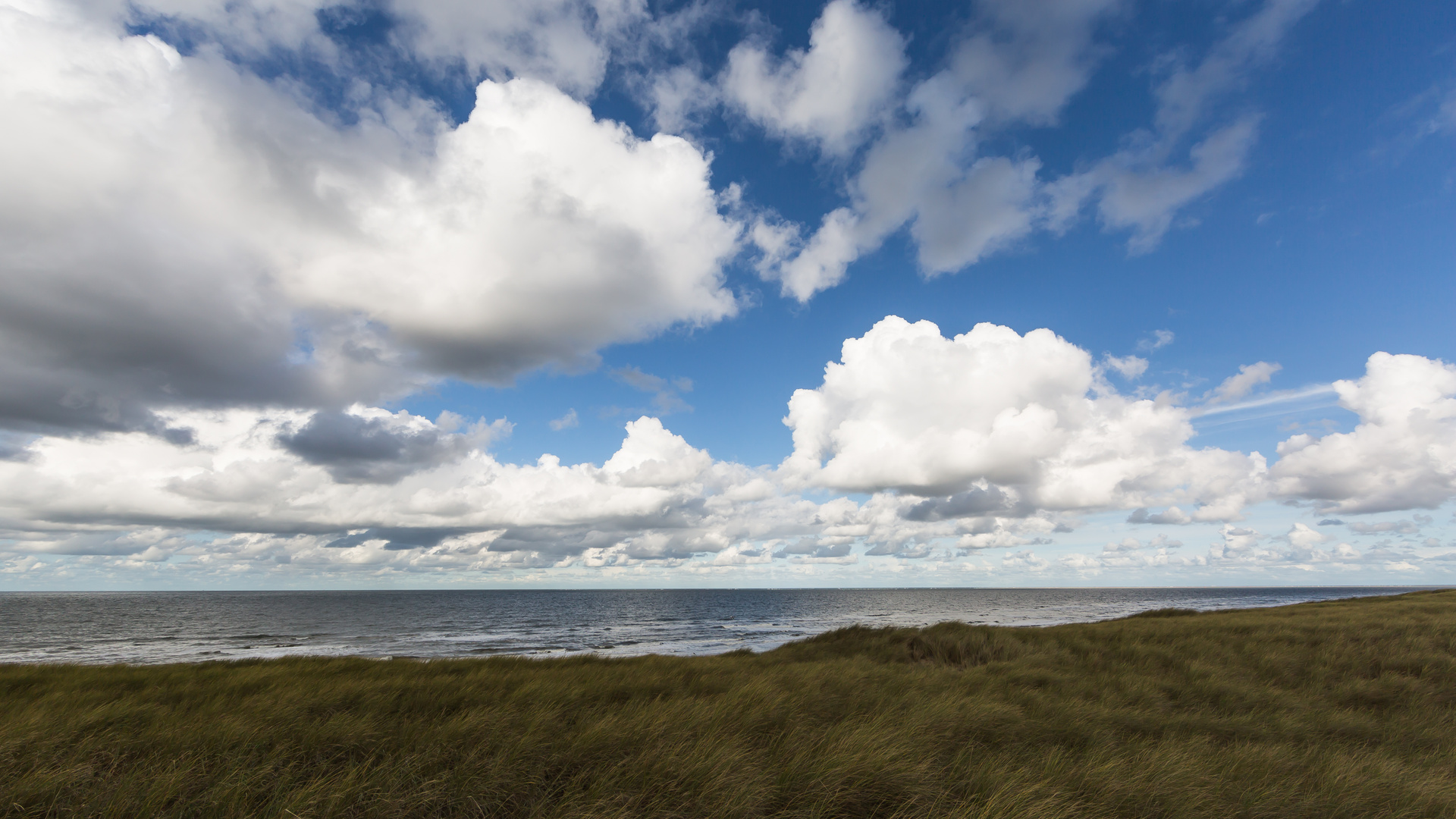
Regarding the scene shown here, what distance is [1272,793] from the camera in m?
6.84

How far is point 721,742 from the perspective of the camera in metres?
7.71

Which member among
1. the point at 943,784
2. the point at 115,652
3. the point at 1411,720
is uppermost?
the point at 943,784

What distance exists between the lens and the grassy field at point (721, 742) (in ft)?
19.6

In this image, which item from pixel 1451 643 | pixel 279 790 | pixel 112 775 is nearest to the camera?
pixel 279 790

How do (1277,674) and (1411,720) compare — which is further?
(1277,674)

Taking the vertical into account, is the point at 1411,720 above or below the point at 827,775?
below

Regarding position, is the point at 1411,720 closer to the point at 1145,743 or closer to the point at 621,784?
the point at 1145,743

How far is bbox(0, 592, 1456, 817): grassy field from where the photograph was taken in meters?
5.98

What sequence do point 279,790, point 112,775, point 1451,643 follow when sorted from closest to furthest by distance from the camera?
point 279,790, point 112,775, point 1451,643

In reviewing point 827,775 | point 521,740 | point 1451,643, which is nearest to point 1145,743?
point 827,775

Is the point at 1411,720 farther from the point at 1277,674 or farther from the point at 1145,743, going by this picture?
the point at 1145,743

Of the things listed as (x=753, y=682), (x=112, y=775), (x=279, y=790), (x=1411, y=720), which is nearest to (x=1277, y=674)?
(x=1411, y=720)

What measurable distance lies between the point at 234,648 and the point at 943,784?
5371cm

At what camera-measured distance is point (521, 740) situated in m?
7.33
